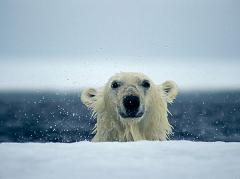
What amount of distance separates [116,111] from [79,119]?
3232 centimetres

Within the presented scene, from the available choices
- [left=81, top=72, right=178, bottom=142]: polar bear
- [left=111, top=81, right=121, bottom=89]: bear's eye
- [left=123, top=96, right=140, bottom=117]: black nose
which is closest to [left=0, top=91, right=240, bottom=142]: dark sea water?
[left=81, top=72, right=178, bottom=142]: polar bear

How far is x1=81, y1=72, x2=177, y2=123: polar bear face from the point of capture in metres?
4.64

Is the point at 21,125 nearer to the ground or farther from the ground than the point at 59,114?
farther from the ground

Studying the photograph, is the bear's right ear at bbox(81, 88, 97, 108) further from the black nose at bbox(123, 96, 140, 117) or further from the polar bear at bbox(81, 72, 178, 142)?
the black nose at bbox(123, 96, 140, 117)

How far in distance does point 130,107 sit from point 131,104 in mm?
47

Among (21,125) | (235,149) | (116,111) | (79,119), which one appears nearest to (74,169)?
(235,149)

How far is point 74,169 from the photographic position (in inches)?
95.8

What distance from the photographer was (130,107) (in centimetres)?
464

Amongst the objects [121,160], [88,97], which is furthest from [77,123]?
[121,160]

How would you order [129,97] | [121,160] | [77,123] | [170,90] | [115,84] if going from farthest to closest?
[77,123]
[170,90]
[115,84]
[129,97]
[121,160]

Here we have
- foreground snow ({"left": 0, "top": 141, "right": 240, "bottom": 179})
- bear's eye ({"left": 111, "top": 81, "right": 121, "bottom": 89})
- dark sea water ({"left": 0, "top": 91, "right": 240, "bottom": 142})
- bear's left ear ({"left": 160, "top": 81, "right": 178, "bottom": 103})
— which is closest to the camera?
foreground snow ({"left": 0, "top": 141, "right": 240, "bottom": 179})

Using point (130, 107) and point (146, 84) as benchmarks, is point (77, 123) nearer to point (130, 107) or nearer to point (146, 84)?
point (146, 84)

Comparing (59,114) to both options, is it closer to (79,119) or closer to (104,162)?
(79,119)

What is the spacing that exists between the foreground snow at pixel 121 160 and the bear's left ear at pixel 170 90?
2577 millimetres
